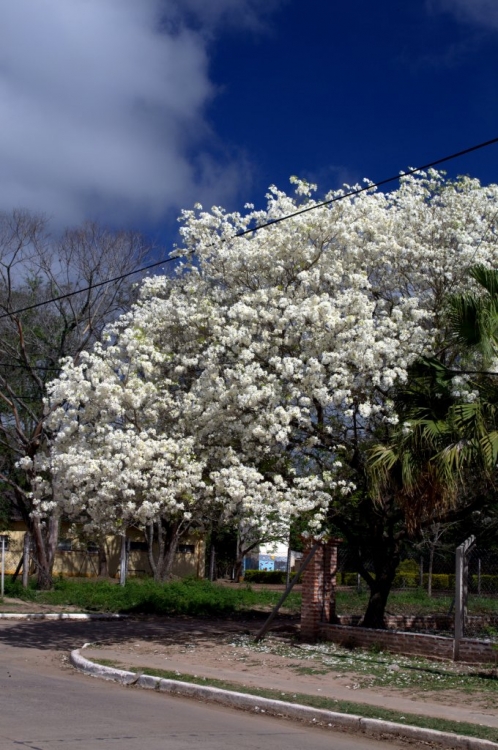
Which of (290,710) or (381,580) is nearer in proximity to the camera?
(290,710)

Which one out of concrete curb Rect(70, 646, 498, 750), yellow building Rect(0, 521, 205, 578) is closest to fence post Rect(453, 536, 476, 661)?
concrete curb Rect(70, 646, 498, 750)

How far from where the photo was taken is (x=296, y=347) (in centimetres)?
1517

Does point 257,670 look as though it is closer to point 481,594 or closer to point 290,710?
point 290,710

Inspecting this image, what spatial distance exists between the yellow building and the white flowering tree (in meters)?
21.1

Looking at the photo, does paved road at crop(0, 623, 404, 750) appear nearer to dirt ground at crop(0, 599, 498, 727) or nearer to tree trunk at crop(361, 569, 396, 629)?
dirt ground at crop(0, 599, 498, 727)

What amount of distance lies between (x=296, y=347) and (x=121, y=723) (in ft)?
26.0

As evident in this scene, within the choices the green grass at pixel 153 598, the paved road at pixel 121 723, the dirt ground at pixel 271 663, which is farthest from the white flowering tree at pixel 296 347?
the green grass at pixel 153 598

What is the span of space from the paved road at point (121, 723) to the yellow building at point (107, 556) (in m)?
24.8

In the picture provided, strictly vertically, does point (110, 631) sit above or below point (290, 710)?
below

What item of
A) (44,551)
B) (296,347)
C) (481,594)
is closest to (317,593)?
(481,594)

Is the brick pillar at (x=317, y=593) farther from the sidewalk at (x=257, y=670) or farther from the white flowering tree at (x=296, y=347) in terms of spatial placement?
the sidewalk at (x=257, y=670)

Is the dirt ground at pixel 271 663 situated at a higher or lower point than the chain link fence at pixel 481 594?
lower

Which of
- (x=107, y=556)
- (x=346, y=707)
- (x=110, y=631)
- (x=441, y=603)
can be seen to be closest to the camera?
(x=346, y=707)

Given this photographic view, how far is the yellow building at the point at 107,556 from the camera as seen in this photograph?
36938mm
